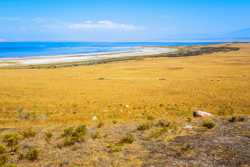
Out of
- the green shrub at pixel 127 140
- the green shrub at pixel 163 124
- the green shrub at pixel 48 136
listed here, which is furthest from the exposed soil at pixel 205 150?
the green shrub at pixel 48 136

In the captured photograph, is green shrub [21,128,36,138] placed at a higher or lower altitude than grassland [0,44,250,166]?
higher

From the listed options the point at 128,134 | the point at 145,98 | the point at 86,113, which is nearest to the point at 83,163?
the point at 128,134

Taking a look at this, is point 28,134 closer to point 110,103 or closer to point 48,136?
point 48,136

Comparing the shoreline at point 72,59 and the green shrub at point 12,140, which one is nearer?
the green shrub at point 12,140

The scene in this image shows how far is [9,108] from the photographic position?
16.2 m

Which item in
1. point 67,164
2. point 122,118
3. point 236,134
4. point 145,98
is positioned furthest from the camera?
point 145,98

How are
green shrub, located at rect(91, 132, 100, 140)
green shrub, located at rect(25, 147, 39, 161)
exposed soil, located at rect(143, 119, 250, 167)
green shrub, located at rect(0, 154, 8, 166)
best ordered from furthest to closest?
green shrub, located at rect(91, 132, 100, 140), green shrub, located at rect(25, 147, 39, 161), green shrub, located at rect(0, 154, 8, 166), exposed soil, located at rect(143, 119, 250, 167)

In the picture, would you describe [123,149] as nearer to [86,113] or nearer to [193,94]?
[86,113]

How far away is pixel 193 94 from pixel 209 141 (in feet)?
38.5

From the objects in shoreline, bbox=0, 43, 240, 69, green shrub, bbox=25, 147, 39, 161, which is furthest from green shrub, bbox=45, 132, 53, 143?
shoreline, bbox=0, 43, 240, 69

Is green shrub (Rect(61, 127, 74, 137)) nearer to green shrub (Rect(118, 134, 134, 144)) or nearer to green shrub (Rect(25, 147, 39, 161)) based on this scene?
green shrub (Rect(25, 147, 39, 161))

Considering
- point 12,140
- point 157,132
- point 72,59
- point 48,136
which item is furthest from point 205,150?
point 72,59

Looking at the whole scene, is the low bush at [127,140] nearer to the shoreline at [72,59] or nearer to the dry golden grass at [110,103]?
the dry golden grass at [110,103]

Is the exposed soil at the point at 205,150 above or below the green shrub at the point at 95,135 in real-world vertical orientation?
below
